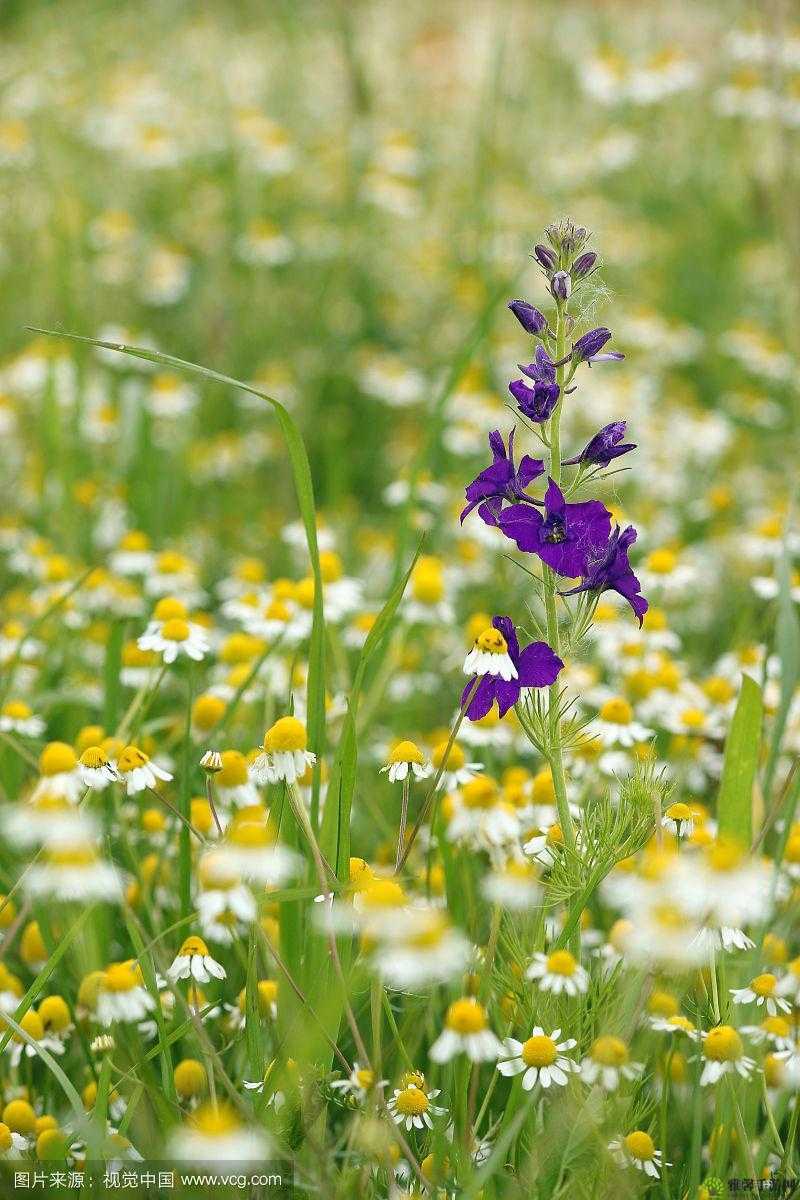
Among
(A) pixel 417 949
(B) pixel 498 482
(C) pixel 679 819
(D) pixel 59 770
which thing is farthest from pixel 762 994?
(D) pixel 59 770

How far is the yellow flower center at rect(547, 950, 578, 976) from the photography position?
1.53 m

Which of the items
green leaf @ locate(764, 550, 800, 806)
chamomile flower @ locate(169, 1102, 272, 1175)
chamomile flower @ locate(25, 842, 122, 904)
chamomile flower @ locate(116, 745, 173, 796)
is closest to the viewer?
chamomile flower @ locate(169, 1102, 272, 1175)

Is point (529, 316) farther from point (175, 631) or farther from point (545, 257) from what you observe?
point (175, 631)

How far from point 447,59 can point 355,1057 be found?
940 centimetres

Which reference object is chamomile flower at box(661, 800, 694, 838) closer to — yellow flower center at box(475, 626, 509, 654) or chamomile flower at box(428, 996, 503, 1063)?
yellow flower center at box(475, 626, 509, 654)

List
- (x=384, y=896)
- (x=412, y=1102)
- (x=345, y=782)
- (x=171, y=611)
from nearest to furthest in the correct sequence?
(x=384, y=896) → (x=412, y=1102) → (x=345, y=782) → (x=171, y=611)

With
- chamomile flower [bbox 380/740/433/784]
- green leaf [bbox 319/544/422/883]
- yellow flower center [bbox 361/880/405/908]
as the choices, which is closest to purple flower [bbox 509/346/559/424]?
green leaf [bbox 319/544/422/883]

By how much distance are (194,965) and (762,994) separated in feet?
2.25

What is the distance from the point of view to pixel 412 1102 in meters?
1.46

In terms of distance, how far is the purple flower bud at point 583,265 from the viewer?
5.18 feet

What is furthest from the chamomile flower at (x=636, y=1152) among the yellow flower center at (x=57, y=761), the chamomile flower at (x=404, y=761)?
the yellow flower center at (x=57, y=761)

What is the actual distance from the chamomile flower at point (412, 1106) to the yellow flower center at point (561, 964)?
191 mm

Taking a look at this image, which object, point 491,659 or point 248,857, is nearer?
point 248,857

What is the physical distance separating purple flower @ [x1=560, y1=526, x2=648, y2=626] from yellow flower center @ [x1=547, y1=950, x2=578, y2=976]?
396mm
